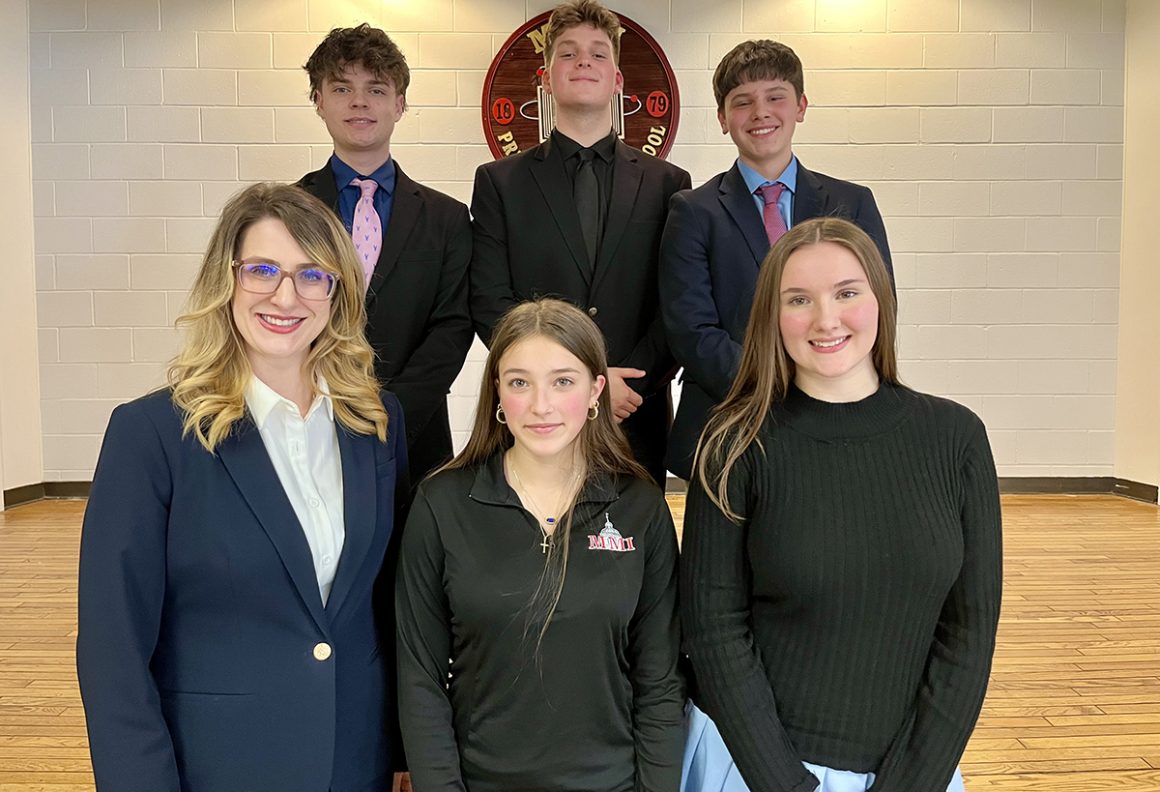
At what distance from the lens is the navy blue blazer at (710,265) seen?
245cm

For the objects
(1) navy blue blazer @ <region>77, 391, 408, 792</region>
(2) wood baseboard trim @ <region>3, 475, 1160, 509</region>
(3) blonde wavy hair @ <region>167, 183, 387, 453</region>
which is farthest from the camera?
(2) wood baseboard trim @ <region>3, 475, 1160, 509</region>

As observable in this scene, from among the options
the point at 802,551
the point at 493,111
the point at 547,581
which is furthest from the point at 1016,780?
the point at 493,111

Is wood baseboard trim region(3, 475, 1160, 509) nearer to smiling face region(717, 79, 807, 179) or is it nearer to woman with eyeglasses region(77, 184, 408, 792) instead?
smiling face region(717, 79, 807, 179)

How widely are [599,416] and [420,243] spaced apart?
3.41ft

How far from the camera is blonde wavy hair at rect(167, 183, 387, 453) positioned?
1.53m

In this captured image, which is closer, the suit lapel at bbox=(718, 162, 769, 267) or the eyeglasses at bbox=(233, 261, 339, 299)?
the eyeglasses at bbox=(233, 261, 339, 299)

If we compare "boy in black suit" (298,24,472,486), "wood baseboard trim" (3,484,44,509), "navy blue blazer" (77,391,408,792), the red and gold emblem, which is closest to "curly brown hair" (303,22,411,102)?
"boy in black suit" (298,24,472,486)

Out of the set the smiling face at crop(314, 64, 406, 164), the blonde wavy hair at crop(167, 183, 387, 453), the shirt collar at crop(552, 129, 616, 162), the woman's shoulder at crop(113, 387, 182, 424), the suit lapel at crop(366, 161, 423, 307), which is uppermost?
the smiling face at crop(314, 64, 406, 164)

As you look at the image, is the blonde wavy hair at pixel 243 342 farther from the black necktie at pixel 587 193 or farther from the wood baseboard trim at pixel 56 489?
the wood baseboard trim at pixel 56 489

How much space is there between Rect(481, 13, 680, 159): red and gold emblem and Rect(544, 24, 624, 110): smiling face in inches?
138

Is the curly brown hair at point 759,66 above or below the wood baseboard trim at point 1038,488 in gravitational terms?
above

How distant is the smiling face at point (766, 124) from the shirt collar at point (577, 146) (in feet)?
1.08

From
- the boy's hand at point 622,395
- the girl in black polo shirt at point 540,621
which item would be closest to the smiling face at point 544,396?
the girl in black polo shirt at point 540,621

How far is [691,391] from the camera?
2.55 meters
